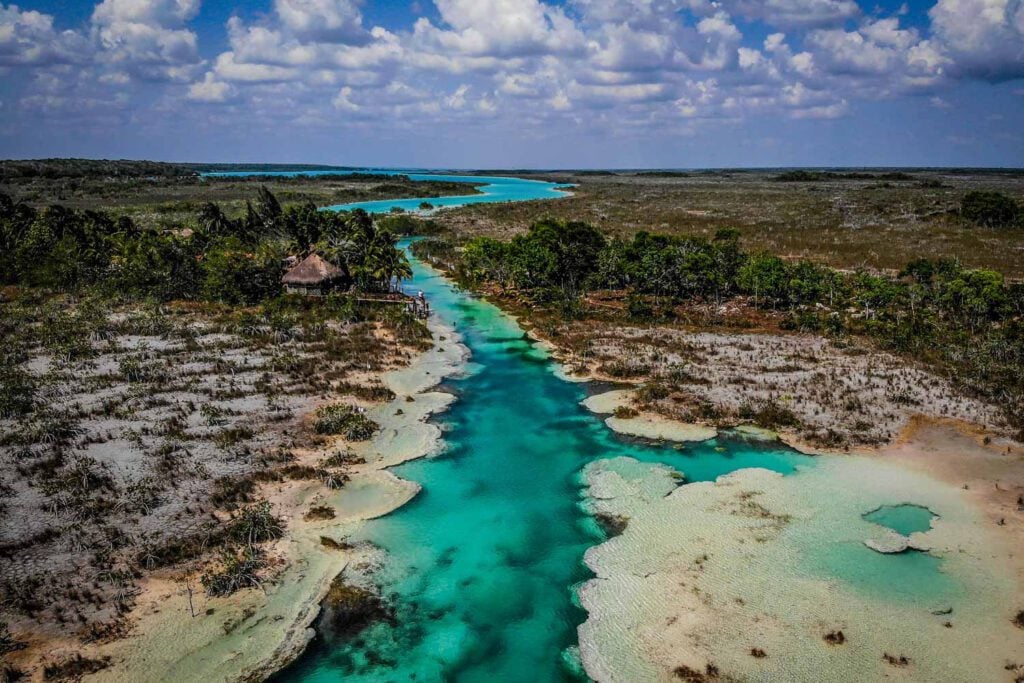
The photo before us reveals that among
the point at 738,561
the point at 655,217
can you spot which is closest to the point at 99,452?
the point at 738,561

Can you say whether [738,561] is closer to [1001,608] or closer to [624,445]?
[1001,608]

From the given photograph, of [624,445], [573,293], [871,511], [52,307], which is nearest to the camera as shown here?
[871,511]

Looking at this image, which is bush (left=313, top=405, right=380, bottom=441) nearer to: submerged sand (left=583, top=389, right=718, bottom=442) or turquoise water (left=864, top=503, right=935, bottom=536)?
submerged sand (left=583, top=389, right=718, bottom=442)

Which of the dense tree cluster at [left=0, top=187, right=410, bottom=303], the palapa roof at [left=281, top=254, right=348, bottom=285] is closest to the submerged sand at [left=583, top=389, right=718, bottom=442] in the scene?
the dense tree cluster at [left=0, top=187, right=410, bottom=303]

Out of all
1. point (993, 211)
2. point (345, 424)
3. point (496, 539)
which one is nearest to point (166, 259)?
point (345, 424)

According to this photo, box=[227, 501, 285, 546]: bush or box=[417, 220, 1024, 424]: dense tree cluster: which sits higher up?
box=[417, 220, 1024, 424]: dense tree cluster

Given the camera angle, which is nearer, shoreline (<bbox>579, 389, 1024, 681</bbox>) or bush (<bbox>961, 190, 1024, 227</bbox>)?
shoreline (<bbox>579, 389, 1024, 681</bbox>)

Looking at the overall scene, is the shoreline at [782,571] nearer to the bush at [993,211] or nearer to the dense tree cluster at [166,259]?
the dense tree cluster at [166,259]
